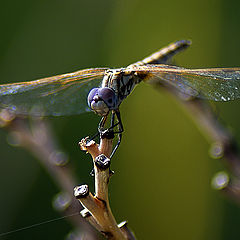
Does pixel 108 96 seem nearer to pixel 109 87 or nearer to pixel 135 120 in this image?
pixel 109 87

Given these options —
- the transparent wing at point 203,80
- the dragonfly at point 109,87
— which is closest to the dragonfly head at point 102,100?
the dragonfly at point 109,87

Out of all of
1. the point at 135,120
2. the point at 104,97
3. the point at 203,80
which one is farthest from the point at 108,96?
the point at 135,120

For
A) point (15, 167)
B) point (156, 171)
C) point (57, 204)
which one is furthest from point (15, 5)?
point (57, 204)

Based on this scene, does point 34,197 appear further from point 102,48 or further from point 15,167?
point 102,48

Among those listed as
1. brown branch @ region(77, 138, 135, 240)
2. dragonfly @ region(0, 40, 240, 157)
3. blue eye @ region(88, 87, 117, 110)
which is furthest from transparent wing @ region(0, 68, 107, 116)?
brown branch @ region(77, 138, 135, 240)

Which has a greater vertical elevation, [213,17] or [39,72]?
[39,72]

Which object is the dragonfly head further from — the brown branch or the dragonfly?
the brown branch

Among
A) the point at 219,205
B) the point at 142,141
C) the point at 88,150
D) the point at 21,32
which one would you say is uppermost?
the point at 21,32
